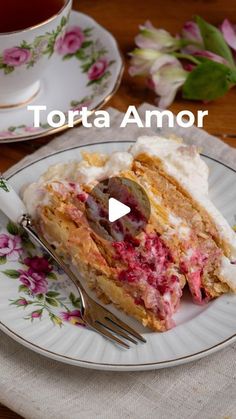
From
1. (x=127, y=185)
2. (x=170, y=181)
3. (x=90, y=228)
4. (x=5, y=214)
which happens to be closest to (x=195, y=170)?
(x=170, y=181)

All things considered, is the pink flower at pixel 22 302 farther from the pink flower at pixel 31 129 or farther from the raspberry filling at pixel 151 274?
the pink flower at pixel 31 129

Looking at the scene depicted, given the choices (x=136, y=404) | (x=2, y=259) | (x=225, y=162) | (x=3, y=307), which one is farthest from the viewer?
(x=225, y=162)

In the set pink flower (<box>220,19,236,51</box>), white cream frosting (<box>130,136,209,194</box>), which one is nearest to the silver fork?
white cream frosting (<box>130,136,209,194</box>)

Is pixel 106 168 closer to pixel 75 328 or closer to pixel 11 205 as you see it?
pixel 11 205

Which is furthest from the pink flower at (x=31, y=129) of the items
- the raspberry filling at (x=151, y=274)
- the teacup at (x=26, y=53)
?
the raspberry filling at (x=151, y=274)

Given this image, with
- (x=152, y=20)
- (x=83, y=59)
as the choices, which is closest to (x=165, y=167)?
(x=83, y=59)

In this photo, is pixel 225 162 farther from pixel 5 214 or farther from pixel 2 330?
pixel 2 330

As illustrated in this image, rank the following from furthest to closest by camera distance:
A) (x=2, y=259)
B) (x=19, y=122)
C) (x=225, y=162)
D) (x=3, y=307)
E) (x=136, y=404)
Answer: (x=19, y=122), (x=225, y=162), (x=2, y=259), (x=3, y=307), (x=136, y=404)
